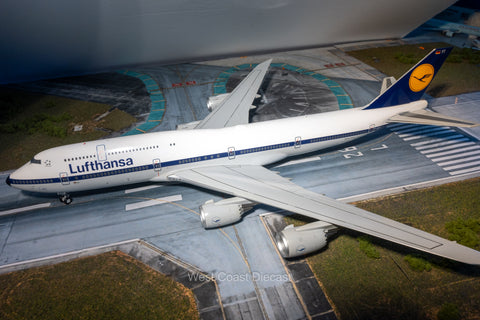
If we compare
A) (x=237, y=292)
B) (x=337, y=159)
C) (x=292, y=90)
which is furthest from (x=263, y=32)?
(x=237, y=292)

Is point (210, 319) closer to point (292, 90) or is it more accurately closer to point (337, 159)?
point (337, 159)

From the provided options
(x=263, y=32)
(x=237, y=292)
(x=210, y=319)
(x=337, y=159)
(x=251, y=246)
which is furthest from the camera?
(x=263, y=32)

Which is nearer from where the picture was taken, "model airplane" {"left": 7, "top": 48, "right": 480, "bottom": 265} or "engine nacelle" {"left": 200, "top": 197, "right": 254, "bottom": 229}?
"model airplane" {"left": 7, "top": 48, "right": 480, "bottom": 265}

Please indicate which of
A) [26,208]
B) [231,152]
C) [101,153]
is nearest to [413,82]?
[231,152]

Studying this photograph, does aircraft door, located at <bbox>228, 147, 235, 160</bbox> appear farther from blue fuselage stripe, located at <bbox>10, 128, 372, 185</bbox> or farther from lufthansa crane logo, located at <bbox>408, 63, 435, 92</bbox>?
lufthansa crane logo, located at <bbox>408, 63, 435, 92</bbox>

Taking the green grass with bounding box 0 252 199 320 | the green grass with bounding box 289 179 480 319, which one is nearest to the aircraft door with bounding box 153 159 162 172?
the green grass with bounding box 0 252 199 320

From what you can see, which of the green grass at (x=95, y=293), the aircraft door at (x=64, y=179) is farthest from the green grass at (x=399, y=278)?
the aircraft door at (x=64, y=179)
